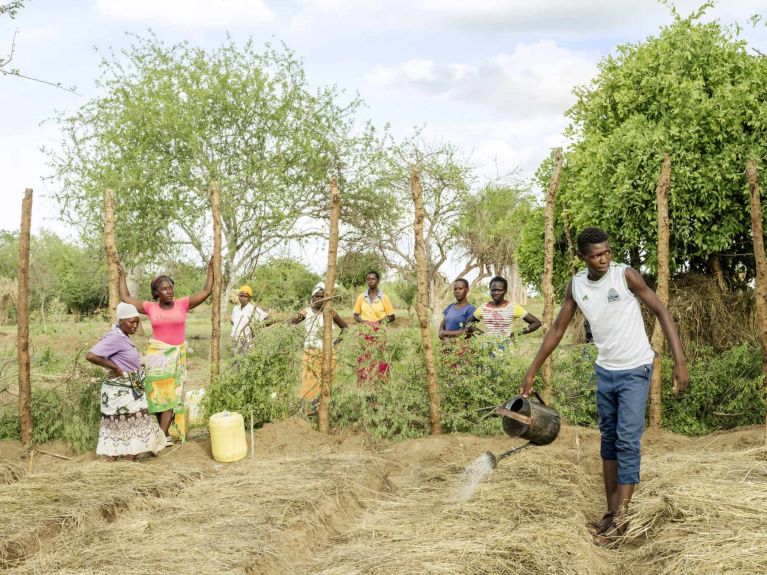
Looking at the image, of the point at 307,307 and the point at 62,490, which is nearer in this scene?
the point at 62,490

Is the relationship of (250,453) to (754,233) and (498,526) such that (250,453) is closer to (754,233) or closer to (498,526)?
(498,526)

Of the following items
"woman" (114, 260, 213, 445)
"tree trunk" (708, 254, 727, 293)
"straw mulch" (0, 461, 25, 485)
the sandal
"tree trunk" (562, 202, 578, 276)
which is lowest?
the sandal

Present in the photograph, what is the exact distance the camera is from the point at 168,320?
615 centimetres

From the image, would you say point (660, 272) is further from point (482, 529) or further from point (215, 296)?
point (215, 296)

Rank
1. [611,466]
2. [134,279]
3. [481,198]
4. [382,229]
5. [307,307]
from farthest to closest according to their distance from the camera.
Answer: [481,198] → [382,229] → [134,279] → [307,307] → [611,466]

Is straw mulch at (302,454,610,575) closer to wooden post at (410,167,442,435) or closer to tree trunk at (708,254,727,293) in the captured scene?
wooden post at (410,167,442,435)

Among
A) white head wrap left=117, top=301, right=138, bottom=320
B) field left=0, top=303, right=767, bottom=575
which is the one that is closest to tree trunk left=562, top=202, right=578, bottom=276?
field left=0, top=303, right=767, bottom=575

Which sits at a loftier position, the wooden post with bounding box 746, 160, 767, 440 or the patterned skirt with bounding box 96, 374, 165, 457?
the wooden post with bounding box 746, 160, 767, 440

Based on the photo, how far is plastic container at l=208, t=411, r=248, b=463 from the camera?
5.89 m

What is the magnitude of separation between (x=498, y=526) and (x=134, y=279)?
17366 mm

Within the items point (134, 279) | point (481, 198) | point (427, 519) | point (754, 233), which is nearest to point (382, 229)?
point (481, 198)

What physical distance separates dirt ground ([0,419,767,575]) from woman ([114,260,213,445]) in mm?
445

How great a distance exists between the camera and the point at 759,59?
7246 millimetres

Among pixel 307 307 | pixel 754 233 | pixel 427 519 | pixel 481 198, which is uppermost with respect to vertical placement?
pixel 481 198
